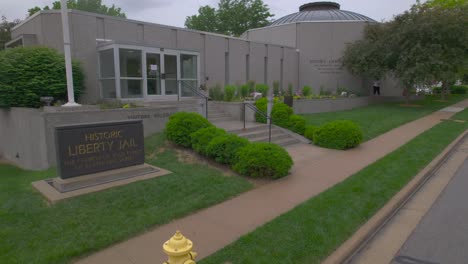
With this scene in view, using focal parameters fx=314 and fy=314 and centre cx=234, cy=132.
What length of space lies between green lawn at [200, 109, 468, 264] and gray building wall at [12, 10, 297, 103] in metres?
10.3

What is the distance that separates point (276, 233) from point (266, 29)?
27973 mm

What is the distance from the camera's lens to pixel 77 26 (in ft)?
42.2

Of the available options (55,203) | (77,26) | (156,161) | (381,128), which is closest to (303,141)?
(381,128)

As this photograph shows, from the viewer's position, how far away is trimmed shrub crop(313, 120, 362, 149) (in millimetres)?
10648

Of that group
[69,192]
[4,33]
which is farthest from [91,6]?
[69,192]

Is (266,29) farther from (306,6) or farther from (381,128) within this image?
(381,128)

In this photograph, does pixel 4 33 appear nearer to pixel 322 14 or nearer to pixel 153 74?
pixel 153 74

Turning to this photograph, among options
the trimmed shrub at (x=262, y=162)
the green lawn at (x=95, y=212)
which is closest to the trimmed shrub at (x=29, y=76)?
the green lawn at (x=95, y=212)

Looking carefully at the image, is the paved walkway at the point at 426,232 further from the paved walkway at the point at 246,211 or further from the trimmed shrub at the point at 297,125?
the trimmed shrub at the point at 297,125

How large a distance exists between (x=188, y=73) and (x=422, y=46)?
16.1 metres

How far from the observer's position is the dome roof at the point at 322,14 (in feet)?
100

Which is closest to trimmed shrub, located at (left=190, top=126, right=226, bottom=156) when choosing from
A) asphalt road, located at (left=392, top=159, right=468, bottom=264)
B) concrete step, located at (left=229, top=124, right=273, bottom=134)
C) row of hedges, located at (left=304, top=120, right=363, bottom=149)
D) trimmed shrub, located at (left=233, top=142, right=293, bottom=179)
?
trimmed shrub, located at (left=233, top=142, right=293, bottom=179)

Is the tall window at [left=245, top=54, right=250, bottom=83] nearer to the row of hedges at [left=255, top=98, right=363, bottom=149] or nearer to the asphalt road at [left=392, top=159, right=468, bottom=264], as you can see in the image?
the row of hedges at [left=255, top=98, right=363, bottom=149]

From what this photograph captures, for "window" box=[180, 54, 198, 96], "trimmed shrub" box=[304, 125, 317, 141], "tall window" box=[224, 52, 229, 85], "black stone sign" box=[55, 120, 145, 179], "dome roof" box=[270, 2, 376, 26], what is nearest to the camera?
"black stone sign" box=[55, 120, 145, 179]
